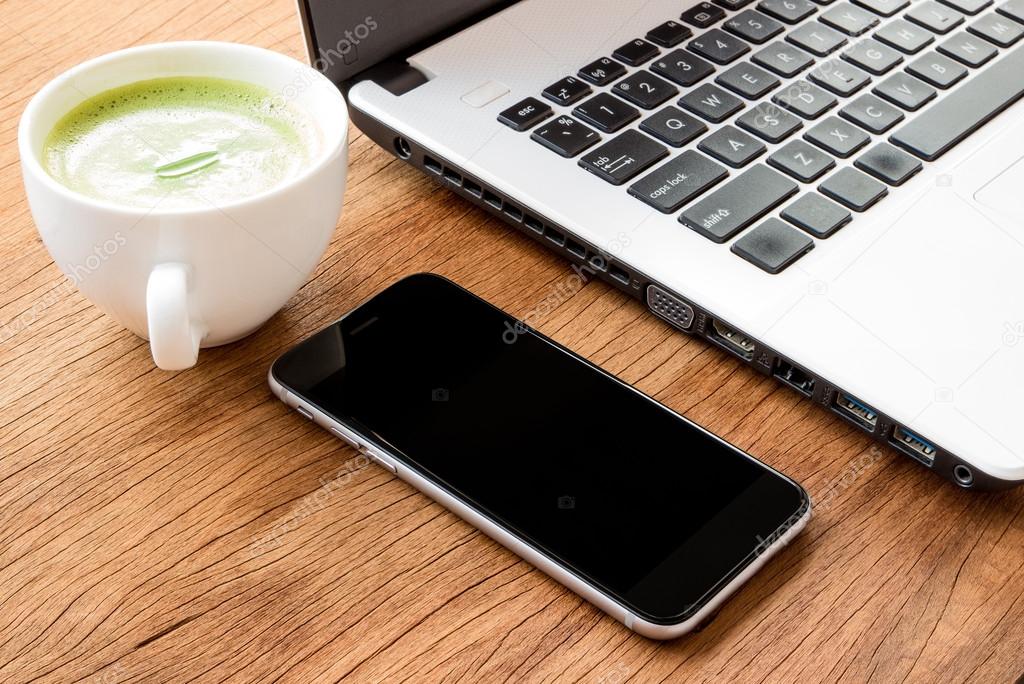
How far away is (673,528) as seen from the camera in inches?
19.8

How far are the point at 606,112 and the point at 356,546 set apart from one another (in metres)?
0.33

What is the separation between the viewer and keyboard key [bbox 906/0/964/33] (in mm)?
783

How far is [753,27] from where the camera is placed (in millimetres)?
772

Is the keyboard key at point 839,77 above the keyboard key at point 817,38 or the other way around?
the other way around

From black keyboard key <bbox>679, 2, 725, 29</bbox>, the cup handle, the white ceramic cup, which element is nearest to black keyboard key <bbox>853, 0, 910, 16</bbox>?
black keyboard key <bbox>679, 2, 725, 29</bbox>

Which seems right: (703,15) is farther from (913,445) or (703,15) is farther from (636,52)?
(913,445)

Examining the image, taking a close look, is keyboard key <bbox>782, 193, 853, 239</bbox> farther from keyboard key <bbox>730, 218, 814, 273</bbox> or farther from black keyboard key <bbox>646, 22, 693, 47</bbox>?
black keyboard key <bbox>646, 22, 693, 47</bbox>

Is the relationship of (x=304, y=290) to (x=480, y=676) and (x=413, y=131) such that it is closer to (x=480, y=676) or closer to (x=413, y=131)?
(x=413, y=131)

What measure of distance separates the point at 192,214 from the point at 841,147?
0.40 metres

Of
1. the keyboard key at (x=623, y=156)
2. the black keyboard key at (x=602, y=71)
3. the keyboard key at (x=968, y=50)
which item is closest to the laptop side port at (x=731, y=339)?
the keyboard key at (x=623, y=156)

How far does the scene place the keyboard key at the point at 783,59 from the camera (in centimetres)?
73

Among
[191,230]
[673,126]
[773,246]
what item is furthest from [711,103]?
[191,230]

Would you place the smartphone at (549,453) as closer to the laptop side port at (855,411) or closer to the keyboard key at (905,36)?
the laptop side port at (855,411)

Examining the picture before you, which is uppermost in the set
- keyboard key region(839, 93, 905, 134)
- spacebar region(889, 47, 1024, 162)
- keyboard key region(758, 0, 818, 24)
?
keyboard key region(758, 0, 818, 24)
